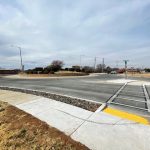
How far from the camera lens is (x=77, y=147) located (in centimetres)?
480

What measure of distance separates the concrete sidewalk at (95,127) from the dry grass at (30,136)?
318mm

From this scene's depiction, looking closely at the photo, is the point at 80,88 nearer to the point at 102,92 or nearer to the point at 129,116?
the point at 102,92

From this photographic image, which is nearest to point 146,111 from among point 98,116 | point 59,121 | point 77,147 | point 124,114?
point 124,114

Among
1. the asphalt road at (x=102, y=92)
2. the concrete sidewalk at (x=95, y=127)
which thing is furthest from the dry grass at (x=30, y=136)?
the asphalt road at (x=102, y=92)

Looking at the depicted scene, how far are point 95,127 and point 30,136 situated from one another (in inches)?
80.3

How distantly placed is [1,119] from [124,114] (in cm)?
496

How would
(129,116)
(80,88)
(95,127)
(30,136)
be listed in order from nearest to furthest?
(30,136)
(95,127)
(129,116)
(80,88)

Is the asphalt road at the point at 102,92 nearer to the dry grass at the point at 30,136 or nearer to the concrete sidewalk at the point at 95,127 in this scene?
the concrete sidewalk at the point at 95,127

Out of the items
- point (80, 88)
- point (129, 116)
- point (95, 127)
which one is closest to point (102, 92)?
point (80, 88)

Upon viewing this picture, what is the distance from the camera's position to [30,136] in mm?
5527

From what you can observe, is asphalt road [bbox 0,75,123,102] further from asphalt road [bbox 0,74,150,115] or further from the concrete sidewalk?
the concrete sidewalk

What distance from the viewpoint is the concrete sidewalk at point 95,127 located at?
4.95 m

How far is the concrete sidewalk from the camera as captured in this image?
4946 mm

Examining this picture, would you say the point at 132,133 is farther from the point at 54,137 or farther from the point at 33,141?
the point at 33,141
